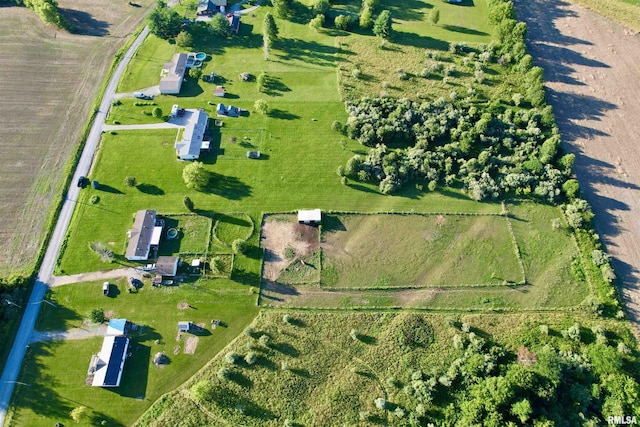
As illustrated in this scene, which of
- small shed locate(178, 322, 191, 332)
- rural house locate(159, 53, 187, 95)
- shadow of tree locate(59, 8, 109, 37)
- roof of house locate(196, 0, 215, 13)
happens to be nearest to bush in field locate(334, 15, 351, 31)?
roof of house locate(196, 0, 215, 13)

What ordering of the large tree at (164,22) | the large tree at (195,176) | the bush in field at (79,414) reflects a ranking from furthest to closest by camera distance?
the large tree at (164,22)
the large tree at (195,176)
the bush in field at (79,414)

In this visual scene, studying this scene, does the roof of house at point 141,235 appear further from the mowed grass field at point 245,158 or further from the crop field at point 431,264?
the crop field at point 431,264

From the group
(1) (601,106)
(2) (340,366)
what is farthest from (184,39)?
(1) (601,106)

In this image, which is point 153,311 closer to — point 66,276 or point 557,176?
point 66,276

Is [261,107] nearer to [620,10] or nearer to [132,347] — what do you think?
[132,347]

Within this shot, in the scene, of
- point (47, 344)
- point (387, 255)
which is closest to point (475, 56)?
point (387, 255)

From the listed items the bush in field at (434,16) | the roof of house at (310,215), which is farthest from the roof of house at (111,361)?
the bush in field at (434,16)
